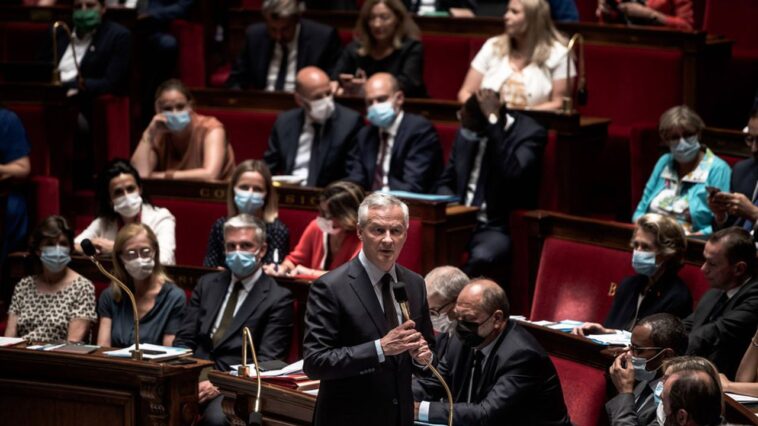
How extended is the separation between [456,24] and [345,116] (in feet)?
3.14

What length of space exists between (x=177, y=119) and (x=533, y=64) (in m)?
1.35

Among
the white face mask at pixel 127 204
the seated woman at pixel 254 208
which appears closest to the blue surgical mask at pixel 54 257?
the white face mask at pixel 127 204

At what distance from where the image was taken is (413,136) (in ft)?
16.3

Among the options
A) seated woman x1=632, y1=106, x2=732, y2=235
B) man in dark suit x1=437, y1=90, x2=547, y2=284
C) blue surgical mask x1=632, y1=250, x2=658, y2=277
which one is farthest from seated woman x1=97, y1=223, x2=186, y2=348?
seated woman x1=632, y1=106, x2=732, y2=235

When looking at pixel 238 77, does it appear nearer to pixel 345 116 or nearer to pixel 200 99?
pixel 200 99

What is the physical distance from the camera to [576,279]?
425 centimetres

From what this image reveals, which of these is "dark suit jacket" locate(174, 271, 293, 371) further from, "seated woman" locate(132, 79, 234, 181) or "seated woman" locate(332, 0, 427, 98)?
"seated woman" locate(332, 0, 427, 98)

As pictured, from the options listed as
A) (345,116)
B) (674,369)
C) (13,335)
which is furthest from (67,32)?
(674,369)

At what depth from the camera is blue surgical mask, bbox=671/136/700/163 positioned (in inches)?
173

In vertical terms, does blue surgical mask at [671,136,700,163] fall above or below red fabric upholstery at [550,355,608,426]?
above

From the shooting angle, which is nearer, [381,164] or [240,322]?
[240,322]

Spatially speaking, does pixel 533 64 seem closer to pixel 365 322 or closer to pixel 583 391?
pixel 583 391

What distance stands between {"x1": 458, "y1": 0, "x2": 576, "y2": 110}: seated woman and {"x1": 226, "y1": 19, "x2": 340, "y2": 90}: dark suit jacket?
84 centimetres

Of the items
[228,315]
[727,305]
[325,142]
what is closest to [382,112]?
[325,142]
